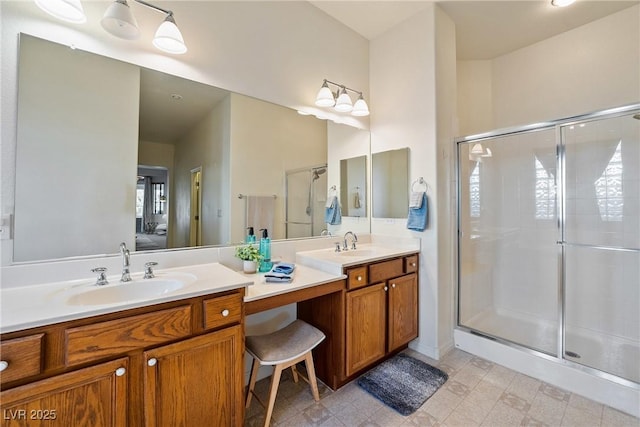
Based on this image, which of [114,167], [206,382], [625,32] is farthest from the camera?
[625,32]

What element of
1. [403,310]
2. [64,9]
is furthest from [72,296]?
[403,310]

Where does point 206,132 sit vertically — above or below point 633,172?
above

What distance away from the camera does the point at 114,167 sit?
1.42 metres

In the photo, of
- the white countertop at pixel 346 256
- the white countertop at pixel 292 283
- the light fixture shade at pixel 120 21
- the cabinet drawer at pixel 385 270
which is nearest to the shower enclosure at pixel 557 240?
the white countertop at pixel 346 256

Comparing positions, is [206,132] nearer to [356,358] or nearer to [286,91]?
[286,91]

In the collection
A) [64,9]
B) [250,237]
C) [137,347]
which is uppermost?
[64,9]

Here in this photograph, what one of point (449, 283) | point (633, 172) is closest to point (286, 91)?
point (449, 283)

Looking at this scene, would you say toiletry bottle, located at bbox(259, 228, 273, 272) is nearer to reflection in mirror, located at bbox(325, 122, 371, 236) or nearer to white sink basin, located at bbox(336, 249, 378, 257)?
white sink basin, located at bbox(336, 249, 378, 257)

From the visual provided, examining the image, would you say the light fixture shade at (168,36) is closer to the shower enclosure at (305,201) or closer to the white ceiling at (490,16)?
the shower enclosure at (305,201)

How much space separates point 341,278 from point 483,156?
2.10 metres

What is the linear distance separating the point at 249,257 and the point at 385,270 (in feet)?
3.29

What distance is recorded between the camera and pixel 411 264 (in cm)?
226

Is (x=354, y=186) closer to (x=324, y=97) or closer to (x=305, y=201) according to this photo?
(x=305, y=201)

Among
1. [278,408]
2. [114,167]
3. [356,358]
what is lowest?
[278,408]
